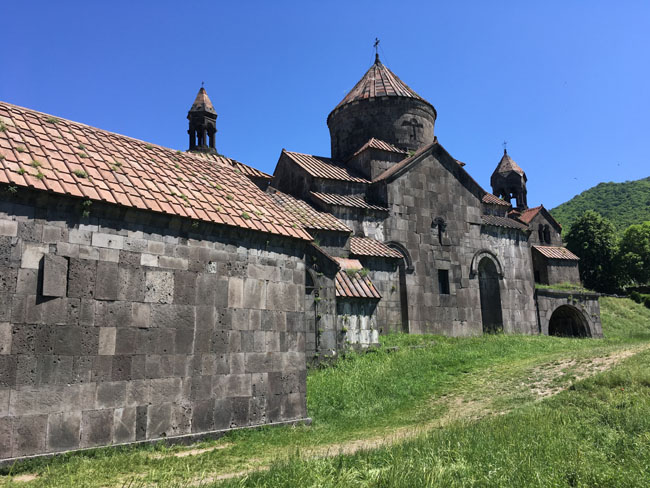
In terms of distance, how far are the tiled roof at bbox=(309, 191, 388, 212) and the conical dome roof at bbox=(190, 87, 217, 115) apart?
5.33 m

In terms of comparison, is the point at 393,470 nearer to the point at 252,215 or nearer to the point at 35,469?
the point at 35,469

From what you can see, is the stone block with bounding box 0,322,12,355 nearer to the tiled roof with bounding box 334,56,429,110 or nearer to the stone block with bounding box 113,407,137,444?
the stone block with bounding box 113,407,137,444

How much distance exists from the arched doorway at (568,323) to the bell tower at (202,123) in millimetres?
16550

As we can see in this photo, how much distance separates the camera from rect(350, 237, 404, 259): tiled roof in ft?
50.4

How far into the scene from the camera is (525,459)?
5348 millimetres

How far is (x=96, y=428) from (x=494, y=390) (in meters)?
6.89

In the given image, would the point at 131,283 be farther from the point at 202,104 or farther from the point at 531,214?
the point at 531,214

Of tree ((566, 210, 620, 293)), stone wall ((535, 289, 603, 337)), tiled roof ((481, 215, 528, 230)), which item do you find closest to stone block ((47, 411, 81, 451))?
tiled roof ((481, 215, 528, 230))

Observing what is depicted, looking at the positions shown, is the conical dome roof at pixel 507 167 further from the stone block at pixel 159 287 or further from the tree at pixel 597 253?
the stone block at pixel 159 287

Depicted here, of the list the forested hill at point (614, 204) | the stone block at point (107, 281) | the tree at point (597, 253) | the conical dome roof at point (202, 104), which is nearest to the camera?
the stone block at point (107, 281)

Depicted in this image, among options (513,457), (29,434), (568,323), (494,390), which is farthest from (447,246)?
(29,434)

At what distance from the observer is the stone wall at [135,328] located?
5.94 meters

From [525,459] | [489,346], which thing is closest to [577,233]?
[489,346]

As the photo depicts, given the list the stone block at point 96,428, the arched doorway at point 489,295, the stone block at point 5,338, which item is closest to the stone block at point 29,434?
the stone block at point 96,428
